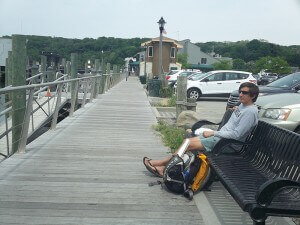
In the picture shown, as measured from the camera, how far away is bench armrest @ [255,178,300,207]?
283 centimetres

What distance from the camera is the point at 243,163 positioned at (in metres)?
4.39

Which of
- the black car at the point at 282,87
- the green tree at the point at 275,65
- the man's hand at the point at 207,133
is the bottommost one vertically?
the man's hand at the point at 207,133

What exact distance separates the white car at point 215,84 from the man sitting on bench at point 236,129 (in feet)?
51.4

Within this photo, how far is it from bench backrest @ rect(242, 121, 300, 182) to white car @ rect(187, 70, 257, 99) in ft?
51.8

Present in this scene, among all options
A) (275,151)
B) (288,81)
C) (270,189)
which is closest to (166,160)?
(275,151)

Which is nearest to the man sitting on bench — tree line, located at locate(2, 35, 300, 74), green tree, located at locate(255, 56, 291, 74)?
tree line, located at locate(2, 35, 300, 74)

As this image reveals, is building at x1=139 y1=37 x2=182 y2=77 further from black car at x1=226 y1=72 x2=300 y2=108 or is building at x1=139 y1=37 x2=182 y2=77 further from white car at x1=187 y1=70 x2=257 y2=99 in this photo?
black car at x1=226 y1=72 x2=300 y2=108

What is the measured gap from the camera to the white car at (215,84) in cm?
2052

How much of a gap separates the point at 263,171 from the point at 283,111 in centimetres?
352

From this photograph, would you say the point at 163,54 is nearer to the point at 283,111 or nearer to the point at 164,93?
the point at 164,93

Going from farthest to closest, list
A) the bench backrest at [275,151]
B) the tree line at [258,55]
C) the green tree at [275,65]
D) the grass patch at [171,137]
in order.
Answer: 1. the tree line at [258,55]
2. the green tree at [275,65]
3. the grass patch at [171,137]
4. the bench backrest at [275,151]

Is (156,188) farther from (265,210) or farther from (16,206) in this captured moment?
(265,210)

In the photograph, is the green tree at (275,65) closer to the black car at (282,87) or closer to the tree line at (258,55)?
the tree line at (258,55)

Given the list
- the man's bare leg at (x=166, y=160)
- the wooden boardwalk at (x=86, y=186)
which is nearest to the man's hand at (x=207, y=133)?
the man's bare leg at (x=166, y=160)
